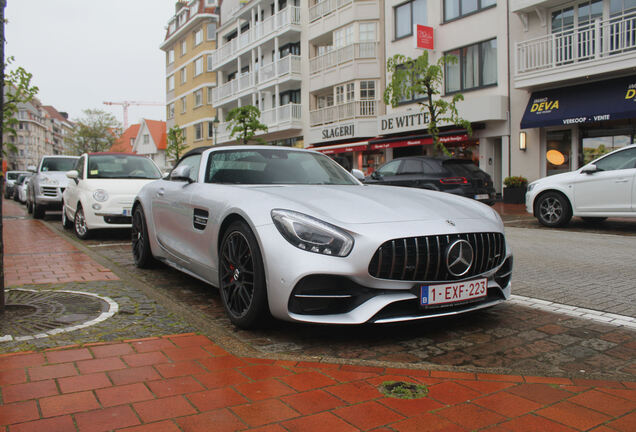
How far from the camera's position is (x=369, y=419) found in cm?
239

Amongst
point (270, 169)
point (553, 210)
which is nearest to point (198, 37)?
point (553, 210)

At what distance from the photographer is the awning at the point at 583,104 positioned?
16.5 metres

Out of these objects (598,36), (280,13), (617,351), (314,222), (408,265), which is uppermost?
(280,13)

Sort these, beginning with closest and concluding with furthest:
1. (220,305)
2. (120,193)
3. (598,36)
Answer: (220,305), (120,193), (598,36)

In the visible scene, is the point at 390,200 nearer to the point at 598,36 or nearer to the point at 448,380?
the point at 448,380

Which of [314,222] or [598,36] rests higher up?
[598,36]

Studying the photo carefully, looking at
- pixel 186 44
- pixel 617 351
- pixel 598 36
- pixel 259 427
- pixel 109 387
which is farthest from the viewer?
pixel 186 44

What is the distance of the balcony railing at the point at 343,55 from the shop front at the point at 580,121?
10.3m

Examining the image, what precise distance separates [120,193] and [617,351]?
818cm

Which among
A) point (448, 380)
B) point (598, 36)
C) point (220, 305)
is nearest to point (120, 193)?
point (220, 305)

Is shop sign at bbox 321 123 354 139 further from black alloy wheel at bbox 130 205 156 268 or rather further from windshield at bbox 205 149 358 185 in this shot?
windshield at bbox 205 149 358 185

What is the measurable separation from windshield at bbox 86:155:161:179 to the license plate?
→ 26.1 ft

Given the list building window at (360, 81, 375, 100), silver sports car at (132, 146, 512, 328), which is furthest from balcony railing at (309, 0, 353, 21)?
silver sports car at (132, 146, 512, 328)

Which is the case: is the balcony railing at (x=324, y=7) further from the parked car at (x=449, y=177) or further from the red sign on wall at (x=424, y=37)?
the parked car at (x=449, y=177)
